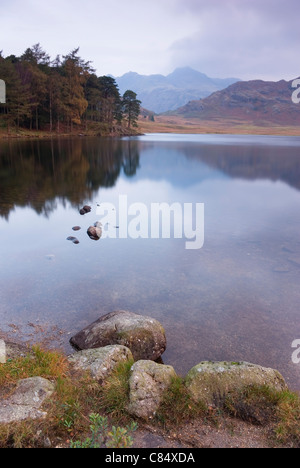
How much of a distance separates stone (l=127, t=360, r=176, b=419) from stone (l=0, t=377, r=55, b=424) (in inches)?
57.9

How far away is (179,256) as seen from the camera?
14.6 meters

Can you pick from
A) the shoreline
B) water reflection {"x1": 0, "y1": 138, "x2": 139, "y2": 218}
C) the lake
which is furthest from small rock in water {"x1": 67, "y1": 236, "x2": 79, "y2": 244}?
the shoreline

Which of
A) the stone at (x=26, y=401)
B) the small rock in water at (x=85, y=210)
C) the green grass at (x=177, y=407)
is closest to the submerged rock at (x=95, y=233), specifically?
the small rock in water at (x=85, y=210)

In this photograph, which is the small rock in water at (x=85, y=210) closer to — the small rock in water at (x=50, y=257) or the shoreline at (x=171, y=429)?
the small rock in water at (x=50, y=257)

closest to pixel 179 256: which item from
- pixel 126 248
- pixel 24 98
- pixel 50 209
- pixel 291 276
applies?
pixel 126 248

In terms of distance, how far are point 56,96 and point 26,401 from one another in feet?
343

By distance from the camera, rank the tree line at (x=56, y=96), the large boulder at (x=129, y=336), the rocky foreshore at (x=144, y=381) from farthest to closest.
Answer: the tree line at (x=56, y=96), the large boulder at (x=129, y=336), the rocky foreshore at (x=144, y=381)

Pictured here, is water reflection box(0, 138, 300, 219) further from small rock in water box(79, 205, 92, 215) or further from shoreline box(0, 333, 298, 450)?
shoreline box(0, 333, 298, 450)

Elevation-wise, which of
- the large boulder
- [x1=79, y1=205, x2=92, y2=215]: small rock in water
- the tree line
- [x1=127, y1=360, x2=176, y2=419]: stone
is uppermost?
the tree line

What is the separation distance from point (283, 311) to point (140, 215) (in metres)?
14.5

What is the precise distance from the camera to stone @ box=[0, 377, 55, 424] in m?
4.79

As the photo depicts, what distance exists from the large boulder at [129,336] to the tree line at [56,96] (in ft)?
279

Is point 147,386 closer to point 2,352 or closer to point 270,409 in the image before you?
point 270,409

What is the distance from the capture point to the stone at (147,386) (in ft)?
17.0
